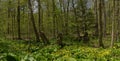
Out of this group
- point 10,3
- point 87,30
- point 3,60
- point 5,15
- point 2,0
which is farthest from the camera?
point 5,15

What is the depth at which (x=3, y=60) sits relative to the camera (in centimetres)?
655

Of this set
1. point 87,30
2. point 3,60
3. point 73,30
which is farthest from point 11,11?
point 3,60

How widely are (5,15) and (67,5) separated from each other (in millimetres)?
12581

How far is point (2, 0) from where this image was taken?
131ft

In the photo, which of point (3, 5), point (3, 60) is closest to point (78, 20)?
point (3, 5)

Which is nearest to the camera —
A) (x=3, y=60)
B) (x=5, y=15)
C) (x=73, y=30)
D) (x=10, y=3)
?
(x=3, y=60)

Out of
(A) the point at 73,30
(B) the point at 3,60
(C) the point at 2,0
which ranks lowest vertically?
(A) the point at 73,30

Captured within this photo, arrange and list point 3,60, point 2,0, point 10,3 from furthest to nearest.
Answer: point 2,0 → point 10,3 → point 3,60

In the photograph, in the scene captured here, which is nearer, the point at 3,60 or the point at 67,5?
the point at 3,60

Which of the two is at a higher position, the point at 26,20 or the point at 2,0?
the point at 2,0

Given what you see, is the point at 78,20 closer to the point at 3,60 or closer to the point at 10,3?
the point at 10,3

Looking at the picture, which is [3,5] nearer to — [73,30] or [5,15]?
[5,15]

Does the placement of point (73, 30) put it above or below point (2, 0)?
below

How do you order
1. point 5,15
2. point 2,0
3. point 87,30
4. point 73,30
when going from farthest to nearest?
1. point 5,15
2. point 2,0
3. point 73,30
4. point 87,30
